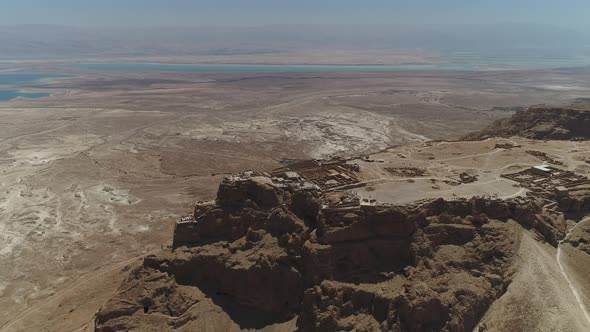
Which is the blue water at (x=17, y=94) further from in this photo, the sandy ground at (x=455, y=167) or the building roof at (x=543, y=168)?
the building roof at (x=543, y=168)

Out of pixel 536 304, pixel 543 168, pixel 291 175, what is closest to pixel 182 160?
pixel 291 175

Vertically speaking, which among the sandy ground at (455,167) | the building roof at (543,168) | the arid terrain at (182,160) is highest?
the building roof at (543,168)

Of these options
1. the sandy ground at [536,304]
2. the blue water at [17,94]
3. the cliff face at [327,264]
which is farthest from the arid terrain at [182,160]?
the blue water at [17,94]

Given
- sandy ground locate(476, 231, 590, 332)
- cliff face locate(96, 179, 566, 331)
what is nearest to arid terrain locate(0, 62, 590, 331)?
sandy ground locate(476, 231, 590, 332)

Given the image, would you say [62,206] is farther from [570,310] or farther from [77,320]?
[570,310]

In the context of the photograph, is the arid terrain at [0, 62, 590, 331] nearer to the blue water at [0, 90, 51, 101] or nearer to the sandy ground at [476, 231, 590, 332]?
the sandy ground at [476, 231, 590, 332]

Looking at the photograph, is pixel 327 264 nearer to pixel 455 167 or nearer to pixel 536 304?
pixel 536 304

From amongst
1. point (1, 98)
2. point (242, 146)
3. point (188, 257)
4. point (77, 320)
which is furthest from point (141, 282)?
point (1, 98)
